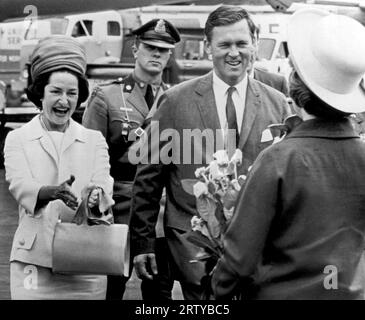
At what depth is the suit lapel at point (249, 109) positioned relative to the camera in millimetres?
3820

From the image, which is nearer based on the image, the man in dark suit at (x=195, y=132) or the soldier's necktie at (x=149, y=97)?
the man in dark suit at (x=195, y=132)

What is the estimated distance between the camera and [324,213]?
2621 mm

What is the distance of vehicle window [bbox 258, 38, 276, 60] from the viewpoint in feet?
45.6

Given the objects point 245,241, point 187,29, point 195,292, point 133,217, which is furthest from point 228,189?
point 187,29

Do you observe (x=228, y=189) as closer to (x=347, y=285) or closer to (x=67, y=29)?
(x=347, y=285)

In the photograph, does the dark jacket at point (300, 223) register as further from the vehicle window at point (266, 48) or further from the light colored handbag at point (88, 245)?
the vehicle window at point (266, 48)

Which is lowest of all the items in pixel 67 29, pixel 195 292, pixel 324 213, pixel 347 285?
pixel 67 29

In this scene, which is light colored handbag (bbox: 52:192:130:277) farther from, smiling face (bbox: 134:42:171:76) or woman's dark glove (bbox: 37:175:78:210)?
smiling face (bbox: 134:42:171:76)

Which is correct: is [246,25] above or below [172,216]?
above

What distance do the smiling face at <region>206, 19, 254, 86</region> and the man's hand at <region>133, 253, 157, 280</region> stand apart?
0.73 m

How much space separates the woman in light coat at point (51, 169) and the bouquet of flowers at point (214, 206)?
0.81 metres

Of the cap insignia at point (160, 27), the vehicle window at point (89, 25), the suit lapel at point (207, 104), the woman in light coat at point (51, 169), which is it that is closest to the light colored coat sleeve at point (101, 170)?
the woman in light coat at point (51, 169)

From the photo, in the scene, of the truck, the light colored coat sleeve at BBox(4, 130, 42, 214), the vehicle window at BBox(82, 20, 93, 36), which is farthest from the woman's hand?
the vehicle window at BBox(82, 20, 93, 36)
